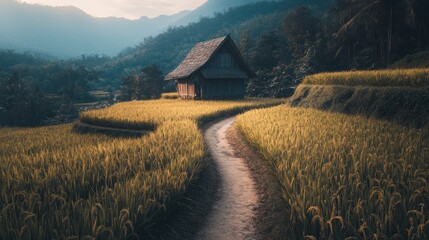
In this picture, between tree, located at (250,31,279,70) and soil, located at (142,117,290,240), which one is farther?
tree, located at (250,31,279,70)

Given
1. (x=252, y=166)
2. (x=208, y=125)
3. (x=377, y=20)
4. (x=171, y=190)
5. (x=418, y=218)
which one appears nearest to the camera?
(x=418, y=218)

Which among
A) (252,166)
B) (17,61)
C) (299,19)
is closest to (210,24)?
(17,61)

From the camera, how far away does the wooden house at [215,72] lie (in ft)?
102

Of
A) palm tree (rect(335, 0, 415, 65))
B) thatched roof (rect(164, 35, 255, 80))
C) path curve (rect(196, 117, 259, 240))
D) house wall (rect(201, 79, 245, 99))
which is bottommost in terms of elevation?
path curve (rect(196, 117, 259, 240))

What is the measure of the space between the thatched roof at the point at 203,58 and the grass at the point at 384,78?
591 inches

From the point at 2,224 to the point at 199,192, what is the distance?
3.87m

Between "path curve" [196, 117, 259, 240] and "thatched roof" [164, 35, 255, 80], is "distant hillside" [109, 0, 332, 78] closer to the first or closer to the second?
"thatched roof" [164, 35, 255, 80]

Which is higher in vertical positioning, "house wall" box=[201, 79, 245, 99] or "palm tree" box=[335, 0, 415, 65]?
"palm tree" box=[335, 0, 415, 65]

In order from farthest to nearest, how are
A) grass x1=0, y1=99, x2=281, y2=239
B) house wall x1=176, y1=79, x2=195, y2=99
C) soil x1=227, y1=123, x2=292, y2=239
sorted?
house wall x1=176, y1=79, x2=195, y2=99 → soil x1=227, y1=123, x2=292, y2=239 → grass x1=0, y1=99, x2=281, y2=239

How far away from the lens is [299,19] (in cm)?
5475

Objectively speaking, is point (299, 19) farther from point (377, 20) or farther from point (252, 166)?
point (252, 166)

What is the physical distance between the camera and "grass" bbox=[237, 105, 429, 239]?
3.88 metres

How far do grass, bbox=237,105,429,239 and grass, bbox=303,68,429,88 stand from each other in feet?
10.0

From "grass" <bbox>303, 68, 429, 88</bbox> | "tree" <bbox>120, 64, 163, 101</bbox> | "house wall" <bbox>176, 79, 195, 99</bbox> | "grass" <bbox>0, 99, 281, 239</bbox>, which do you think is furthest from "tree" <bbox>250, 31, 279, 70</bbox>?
"grass" <bbox>0, 99, 281, 239</bbox>
